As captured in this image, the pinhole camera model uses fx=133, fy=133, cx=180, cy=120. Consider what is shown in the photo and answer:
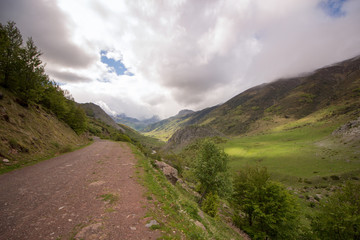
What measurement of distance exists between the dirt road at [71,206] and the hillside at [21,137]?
438 cm

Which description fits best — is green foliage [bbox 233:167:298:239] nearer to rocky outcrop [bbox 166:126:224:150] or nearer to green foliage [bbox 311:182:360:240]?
green foliage [bbox 311:182:360:240]

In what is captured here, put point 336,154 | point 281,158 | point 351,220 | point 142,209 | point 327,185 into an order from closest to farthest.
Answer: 1. point 142,209
2. point 351,220
3. point 327,185
4. point 336,154
5. point 281,158

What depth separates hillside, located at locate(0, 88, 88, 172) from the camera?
15958 mm

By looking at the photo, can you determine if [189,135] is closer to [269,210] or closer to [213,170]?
[213,170]

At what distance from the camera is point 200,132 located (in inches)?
7165

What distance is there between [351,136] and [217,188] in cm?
11086

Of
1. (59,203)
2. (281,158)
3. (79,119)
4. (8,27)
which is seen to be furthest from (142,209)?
(281,158)

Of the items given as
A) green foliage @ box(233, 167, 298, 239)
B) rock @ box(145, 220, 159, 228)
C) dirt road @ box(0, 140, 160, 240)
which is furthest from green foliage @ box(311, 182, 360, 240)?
dirt road @ box(0, 140, 160, 240)

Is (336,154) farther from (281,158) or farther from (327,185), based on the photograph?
(327,185)

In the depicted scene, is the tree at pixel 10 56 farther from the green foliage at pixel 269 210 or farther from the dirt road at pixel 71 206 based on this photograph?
the green foliage at pixel 269 210

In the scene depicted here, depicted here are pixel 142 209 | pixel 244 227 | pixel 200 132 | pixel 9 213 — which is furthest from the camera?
pixel 200 132

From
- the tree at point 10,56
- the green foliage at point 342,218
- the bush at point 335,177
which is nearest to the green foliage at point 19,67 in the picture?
the tree at point 10,56

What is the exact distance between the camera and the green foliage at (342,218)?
14446mm

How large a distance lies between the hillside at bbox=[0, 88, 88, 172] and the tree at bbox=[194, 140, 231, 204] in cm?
2434
